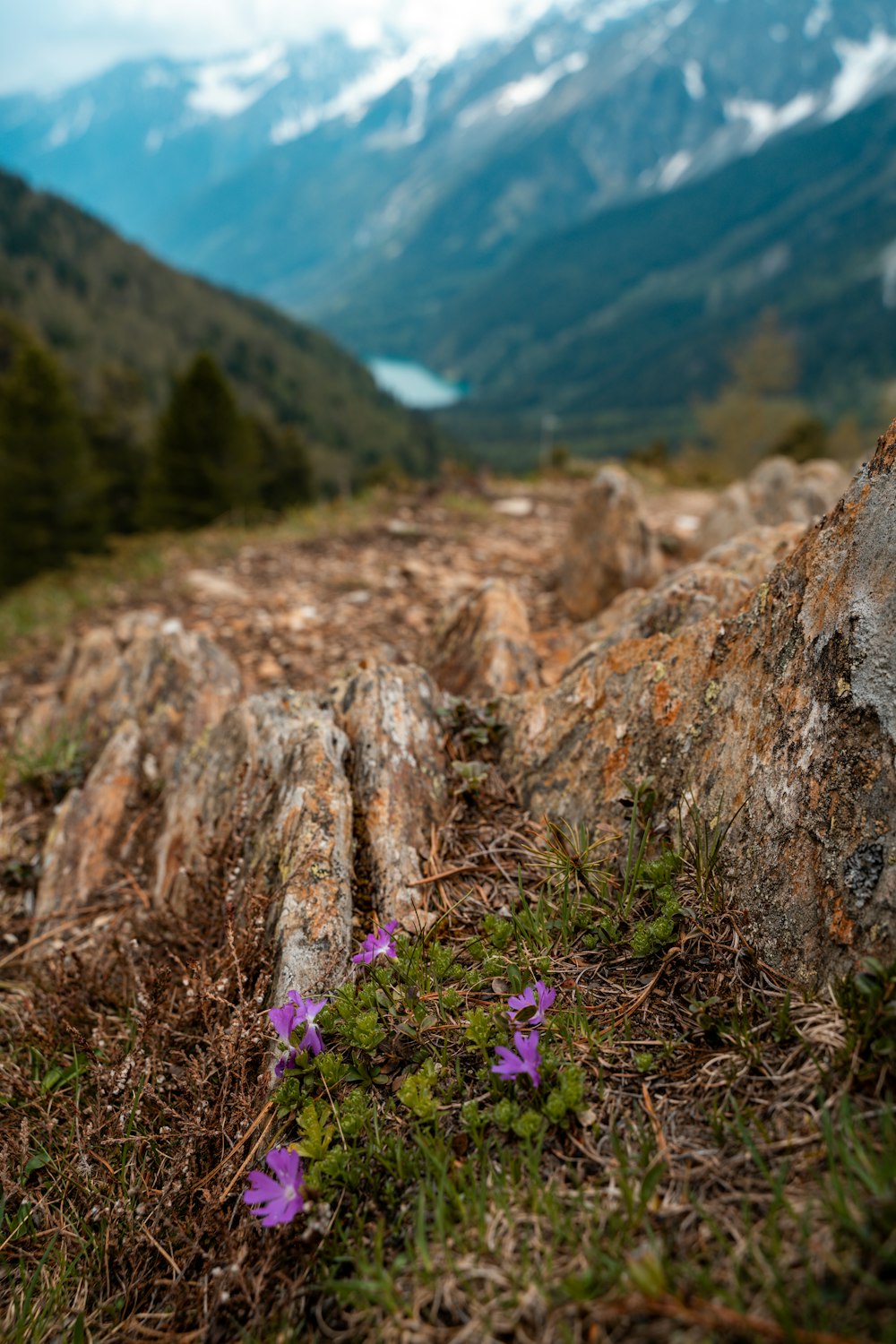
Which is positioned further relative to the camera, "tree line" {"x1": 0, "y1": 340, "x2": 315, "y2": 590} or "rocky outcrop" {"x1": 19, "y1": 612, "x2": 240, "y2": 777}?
"tree line" {"x1": 0, "y1": 340, "x2": 315, "y2": 590}

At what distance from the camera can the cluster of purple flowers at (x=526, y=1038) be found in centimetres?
197

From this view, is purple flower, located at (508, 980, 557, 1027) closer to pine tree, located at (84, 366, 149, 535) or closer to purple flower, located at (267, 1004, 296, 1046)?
purple flower, located at (267, 1004, 296, 1046)

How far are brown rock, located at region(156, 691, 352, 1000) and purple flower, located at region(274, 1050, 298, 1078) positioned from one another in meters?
0.28

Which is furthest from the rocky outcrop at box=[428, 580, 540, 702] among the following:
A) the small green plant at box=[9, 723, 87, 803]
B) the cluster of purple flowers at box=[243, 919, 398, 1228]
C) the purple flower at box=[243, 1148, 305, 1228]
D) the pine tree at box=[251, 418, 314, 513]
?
the pine tree at box=[251, 418, 314, 513]

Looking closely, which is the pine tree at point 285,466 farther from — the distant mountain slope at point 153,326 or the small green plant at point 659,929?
the distant mountain slope at point 153,326

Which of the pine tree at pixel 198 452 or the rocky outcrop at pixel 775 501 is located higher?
the pine tree at pixel 198 452

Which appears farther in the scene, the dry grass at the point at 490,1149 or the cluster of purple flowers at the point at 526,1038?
the cluster of purple flowers at the point at 526,1038

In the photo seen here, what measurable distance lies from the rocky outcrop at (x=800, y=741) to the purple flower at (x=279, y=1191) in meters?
1.42

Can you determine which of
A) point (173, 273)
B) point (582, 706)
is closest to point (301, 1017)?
point (582, 706)

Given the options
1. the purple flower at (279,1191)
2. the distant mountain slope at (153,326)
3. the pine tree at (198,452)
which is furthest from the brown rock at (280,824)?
the distant mountain slope at (153,326)

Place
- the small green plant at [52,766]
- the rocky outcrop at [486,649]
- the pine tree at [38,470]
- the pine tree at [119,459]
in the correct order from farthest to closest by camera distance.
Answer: the pine tree at [119,459] < the pine tree at [38,470] < the small green plant at [52,766] < the rocky outcrop at [486,649]

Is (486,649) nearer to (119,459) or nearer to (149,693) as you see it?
(149,693)

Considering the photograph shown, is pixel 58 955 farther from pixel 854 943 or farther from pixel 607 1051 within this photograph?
pixel 854 943

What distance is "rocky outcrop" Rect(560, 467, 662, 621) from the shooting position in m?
7.25
